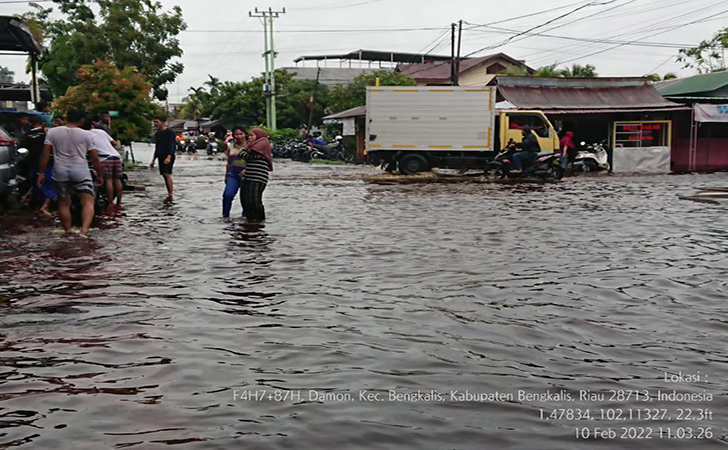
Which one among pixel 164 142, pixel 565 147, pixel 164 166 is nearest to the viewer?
pixel 164 142

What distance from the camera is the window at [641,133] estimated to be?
3092 cm

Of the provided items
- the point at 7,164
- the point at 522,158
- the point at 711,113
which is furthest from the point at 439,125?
the point at 7,164

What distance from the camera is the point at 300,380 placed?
4.31 metres

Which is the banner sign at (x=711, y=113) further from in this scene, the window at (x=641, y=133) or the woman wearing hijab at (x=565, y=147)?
the woman wearing hijab at (x=565, y=147)

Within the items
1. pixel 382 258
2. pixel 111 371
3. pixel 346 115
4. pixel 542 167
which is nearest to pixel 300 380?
pixel 111 371

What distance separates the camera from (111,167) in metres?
13.1

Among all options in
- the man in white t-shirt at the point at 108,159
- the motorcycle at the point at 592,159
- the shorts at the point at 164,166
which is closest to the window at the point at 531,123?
the motorcycle at the point at 592,159

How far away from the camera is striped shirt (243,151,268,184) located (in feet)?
38.3

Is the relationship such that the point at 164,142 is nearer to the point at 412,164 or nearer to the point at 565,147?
Result: the point at 412,164

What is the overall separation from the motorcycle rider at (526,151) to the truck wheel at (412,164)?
3189 mm

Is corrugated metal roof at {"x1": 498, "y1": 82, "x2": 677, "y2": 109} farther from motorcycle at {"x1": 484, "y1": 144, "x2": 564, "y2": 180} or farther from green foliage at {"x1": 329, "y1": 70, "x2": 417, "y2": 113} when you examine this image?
green foliage at {"x1": 329, "y1": 70, "x2": 417, "y2": 113}

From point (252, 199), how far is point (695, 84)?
2950 centimetres

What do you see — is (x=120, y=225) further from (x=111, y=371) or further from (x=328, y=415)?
(x=328, y=415)

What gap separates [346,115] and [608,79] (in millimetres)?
13687
